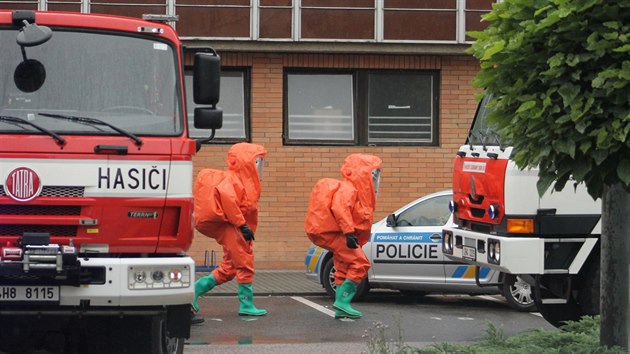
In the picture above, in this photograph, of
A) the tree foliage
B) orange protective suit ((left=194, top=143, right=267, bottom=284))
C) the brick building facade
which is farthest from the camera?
the brick building facade

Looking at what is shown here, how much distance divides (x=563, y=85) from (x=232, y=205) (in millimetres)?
6780

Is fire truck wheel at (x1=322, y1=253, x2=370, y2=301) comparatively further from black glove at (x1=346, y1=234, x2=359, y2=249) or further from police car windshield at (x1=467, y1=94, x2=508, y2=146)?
police car windshield at (x1=467, y1=94, x2=508, y2=146)

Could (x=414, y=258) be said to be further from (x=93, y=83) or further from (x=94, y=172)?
(x=94, y=172)

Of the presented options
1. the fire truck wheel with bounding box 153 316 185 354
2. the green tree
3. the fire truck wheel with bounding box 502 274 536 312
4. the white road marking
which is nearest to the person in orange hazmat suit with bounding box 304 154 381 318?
the white road marking

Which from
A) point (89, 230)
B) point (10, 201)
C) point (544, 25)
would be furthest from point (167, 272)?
point (544, 25)

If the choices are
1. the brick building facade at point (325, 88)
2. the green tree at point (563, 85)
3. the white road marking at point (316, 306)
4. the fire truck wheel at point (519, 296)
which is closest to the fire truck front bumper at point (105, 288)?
the green tree at point (563, 85)

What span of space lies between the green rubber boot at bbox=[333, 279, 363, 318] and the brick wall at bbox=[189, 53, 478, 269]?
22.0ft

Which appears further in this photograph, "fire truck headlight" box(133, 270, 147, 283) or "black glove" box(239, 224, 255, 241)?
"black glove" box(239, 224, 255, 241)

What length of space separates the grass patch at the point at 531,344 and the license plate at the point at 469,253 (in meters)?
2.89

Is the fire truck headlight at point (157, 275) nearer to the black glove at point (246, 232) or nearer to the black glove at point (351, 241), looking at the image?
the black glove at point (246, 232)

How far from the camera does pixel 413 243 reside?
1553cm

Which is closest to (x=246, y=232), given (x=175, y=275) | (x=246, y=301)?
(x=246, y=301)

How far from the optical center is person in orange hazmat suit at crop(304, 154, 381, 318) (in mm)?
13633

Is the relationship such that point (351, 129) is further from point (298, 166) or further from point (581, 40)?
point (581, 40)
